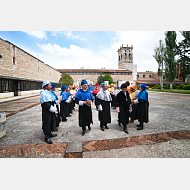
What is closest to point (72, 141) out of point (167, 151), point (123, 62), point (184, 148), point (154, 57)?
point (167, 151)

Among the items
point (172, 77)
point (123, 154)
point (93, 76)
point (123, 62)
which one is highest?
point (123, 62)

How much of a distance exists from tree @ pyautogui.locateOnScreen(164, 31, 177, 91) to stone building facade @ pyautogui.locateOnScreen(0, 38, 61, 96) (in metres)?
32.6

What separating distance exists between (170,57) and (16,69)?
34.0 m

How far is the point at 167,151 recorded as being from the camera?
9.66 ft

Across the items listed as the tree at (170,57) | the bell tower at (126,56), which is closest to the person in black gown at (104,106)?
the tree at (170,57)

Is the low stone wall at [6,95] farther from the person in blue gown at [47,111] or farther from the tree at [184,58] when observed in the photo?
the tree at [184,58]

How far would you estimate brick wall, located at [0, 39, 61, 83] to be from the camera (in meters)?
15.8

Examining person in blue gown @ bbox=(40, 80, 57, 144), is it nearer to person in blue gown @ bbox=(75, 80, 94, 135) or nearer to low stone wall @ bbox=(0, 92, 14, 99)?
person in blue gown @ bbox=(75, 80, 94, 135)

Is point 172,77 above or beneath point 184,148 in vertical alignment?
above

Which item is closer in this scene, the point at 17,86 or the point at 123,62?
the point at 17,86

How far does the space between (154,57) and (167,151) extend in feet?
119

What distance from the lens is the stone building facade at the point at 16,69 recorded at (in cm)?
1566

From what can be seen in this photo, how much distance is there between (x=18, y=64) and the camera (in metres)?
19.0

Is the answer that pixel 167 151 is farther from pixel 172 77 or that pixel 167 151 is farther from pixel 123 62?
pixel 123 62
